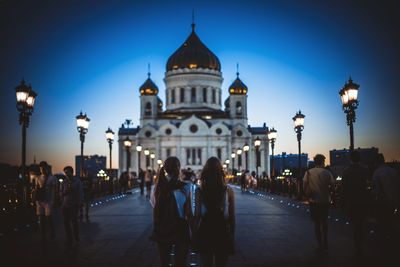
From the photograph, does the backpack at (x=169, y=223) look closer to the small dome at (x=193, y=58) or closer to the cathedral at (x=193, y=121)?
the cathedral at (x=193, y=121)

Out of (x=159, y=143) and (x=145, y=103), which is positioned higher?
(x=145, y=103)

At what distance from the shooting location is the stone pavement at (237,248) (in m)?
8.80

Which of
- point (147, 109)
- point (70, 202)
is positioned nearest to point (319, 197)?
point (70, 202)

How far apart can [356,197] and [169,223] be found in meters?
4.67

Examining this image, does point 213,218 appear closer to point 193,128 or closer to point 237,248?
point 237,248

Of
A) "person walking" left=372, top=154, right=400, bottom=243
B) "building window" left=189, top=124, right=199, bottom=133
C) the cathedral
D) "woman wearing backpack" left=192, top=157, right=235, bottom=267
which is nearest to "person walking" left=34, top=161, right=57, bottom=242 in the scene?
"woman wearing backpack" left=192, top=157, right=235, bottom=267

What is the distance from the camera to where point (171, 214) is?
6148mm

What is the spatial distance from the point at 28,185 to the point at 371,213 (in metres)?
10.7

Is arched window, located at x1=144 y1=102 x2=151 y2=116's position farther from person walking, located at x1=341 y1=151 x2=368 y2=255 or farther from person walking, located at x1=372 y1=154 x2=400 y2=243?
person walking, located at x1=372 y1=154 x2=400 y2=243

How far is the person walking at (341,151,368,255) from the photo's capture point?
9.32 meters

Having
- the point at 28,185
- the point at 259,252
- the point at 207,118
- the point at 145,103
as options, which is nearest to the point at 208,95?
the point at 207,118

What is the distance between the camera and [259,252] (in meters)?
9.80

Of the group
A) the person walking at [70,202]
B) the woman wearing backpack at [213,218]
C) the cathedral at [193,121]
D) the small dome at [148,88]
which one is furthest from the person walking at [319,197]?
the small dome at [148,88]

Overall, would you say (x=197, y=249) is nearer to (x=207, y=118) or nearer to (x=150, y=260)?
(x=150, y=260)
